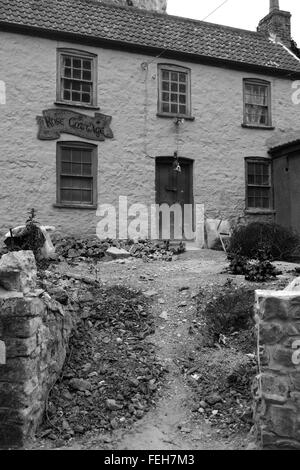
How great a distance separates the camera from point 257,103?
50.0 feet

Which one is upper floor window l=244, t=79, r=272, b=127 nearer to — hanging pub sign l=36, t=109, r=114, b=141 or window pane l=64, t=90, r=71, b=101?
hanging pub sign l=36, t=109, r=114, b=141

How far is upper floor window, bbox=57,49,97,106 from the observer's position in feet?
42.7

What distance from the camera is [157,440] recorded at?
444 cm

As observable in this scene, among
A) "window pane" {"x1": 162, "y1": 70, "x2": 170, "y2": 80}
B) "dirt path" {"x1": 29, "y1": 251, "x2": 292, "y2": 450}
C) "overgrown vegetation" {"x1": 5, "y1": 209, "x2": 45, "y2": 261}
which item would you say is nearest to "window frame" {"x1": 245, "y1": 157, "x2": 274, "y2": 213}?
"window pane" {"x1": 162, "y1": 70, "x2": 170, "y2": 80}

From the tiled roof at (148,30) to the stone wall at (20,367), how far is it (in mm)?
10301

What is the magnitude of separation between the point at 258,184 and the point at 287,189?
106cm

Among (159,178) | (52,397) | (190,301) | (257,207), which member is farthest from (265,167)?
(52,397)

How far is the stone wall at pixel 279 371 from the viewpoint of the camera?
4070mm

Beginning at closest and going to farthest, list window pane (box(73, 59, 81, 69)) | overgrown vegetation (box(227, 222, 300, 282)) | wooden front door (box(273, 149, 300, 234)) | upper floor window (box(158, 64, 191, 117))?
overgrown vegetation (box(227, 222, 300, 282))
window pane (box(73, 59, 81, 69))
wooden front door (box(273, 149, 300, 234))
upper floor window (box(158, 64, 191, 117))

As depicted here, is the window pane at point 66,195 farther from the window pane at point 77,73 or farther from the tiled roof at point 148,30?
the tiled roof at point 148,30

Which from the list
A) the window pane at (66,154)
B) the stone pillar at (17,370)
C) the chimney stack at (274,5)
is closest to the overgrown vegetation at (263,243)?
the window pane at (66,154)

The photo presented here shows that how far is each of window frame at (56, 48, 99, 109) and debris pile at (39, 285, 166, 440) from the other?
7690mm

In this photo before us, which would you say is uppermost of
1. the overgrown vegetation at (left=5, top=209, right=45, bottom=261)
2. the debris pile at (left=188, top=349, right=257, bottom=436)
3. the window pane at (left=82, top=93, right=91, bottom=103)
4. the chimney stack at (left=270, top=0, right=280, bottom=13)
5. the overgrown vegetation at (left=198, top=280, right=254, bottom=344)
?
the chimney stack at (left=270, top=0, right=280, bottom=13)
